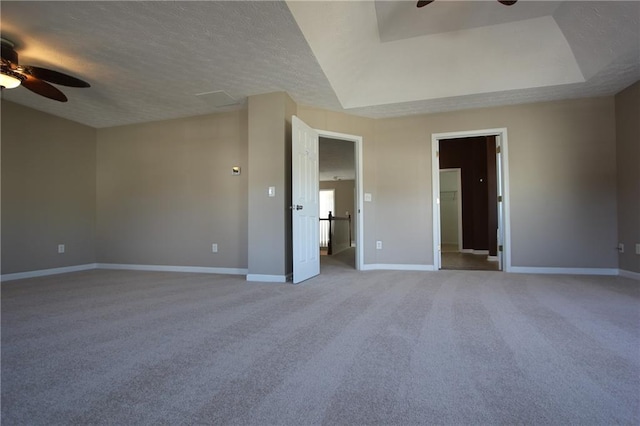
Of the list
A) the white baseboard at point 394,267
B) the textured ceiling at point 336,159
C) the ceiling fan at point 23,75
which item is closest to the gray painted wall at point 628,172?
the white baseboard at point 394,267

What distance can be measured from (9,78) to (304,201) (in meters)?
3.09

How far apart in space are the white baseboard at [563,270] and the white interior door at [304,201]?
9.23 feet

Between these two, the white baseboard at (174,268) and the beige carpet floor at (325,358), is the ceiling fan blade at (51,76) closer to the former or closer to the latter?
the beige carpet floor at (325,358)

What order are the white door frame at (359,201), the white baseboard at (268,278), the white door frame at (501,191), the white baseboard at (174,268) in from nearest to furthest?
the white baseboard at (268,278) → the white door frame at (501,191) → the white baseboard at (174,268) → the white door frame at (359,201)

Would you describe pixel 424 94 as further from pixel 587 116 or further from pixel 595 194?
pixel 595 194

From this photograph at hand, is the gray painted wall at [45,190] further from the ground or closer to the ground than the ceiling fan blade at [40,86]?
closer to the ground

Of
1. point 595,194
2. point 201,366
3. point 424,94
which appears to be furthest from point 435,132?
point 201,366

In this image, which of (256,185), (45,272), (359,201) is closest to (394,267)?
(359,201)

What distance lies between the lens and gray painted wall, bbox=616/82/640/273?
365 centimetres

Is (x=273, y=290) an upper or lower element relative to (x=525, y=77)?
lower

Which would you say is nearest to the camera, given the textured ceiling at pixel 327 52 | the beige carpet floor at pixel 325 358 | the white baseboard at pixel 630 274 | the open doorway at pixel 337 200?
the beige carpet floor at pixel 325 358

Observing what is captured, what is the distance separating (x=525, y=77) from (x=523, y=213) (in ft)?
5.84

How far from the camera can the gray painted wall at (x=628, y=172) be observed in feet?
12.0

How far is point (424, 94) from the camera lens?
4.04 m
